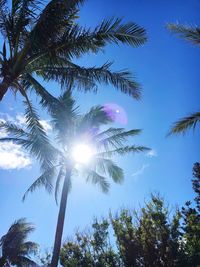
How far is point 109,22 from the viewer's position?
780 centimetres

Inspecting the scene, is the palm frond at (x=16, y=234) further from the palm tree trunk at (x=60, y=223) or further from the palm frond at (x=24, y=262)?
the palm tree trunk at (x=60, y=223)

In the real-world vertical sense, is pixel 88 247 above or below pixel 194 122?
below

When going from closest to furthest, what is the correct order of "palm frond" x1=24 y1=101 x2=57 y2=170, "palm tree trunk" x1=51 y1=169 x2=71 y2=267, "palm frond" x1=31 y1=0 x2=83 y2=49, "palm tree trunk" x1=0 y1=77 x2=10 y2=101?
1. "palm tree trunk" x1=0 y1=77 x2=10 y2=101
2. "palm frond" x1=31 y1=0 x2=83 y2=49
3. "palm frond" x1=24 y1=101 x2=57 y2=170
4. "palm tree trunk" x1=51 y1=169 x2=71 y2=267

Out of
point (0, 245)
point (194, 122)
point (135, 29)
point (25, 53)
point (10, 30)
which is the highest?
point (135, 29)

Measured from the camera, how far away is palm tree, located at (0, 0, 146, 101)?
706cm

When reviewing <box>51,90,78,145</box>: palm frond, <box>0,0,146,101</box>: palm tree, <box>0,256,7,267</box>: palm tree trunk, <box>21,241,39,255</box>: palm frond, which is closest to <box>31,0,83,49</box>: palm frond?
<box>0,0,146,101</box>: palm tree

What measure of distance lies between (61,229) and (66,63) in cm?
737

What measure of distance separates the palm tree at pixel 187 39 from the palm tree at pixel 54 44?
1501 millimetres

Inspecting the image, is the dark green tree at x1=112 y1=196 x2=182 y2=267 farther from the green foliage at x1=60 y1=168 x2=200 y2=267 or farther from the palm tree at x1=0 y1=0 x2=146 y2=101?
the palm tree at x1=0 y1=0 x2=146 y2=101

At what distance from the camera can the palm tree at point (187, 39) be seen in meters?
8.27

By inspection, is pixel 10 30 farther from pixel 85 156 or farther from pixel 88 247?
pixel 88 247

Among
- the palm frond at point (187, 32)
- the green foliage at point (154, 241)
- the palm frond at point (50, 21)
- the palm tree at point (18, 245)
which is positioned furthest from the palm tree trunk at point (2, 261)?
the palm frond at point (187, 32)

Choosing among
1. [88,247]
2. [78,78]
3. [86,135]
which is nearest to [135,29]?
[78,78]

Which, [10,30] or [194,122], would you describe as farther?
[194,122]
